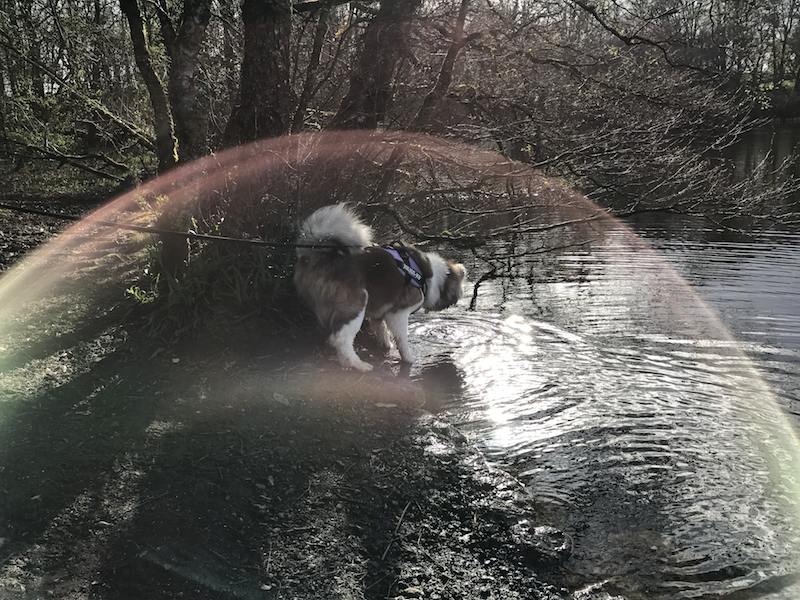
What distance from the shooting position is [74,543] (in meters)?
2.78

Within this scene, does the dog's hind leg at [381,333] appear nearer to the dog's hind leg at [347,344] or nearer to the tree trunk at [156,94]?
the dog's hind leg at [347,344]

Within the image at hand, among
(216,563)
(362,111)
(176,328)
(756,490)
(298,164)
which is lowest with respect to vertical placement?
(756,490)

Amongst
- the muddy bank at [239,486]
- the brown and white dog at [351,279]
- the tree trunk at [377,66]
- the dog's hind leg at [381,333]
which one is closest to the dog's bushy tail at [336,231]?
the brown and white dog at [351,279]

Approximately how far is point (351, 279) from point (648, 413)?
2.73 metres

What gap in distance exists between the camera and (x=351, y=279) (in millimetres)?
5172

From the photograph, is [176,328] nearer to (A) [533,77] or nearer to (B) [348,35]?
(B) [348,35]

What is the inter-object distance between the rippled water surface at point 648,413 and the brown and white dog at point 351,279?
721mm

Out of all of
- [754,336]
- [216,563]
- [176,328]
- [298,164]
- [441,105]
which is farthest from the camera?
[441,105]

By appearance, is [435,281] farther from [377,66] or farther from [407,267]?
[377,66]

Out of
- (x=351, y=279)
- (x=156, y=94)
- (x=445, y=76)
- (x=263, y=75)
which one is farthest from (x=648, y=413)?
(x=156, y=94)

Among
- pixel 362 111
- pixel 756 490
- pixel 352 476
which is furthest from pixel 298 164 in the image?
pixel 756 490

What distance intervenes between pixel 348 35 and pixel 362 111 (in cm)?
181

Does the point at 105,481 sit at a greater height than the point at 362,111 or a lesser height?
lesser

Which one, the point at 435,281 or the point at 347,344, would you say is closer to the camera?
the point at 347,344
